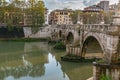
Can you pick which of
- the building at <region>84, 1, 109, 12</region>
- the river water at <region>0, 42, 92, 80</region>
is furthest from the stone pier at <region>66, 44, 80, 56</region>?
the building at <region>84, 1, 109, 12</region>

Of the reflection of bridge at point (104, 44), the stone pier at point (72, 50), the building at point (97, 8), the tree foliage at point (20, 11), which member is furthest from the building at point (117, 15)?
the building at point (97, 8)

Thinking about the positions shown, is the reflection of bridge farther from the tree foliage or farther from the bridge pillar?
the tree foliage

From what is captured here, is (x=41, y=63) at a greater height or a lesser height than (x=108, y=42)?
lesser

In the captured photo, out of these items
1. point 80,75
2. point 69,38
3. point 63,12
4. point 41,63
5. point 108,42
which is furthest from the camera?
point 63,12

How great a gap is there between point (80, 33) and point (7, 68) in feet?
24.2

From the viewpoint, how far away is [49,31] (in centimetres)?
5003

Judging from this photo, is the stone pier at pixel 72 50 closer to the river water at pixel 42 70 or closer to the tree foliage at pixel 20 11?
the river water at pixel 42 70

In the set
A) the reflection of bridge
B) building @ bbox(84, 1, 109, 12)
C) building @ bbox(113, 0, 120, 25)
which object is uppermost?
building @ bbox(84, 1, 109, 12)

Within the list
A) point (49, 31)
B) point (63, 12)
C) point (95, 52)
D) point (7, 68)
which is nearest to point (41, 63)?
point (7, 68)

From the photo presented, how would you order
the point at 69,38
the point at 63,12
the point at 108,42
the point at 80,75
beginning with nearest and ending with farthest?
the point at 108,42 < the point at 80,75 < the point at 69,38 < the point at 63,12

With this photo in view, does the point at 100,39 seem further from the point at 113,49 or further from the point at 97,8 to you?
the point at 97,8

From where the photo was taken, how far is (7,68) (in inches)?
871

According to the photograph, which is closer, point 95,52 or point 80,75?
point 80,75

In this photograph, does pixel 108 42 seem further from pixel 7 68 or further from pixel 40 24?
pixel 40 24
